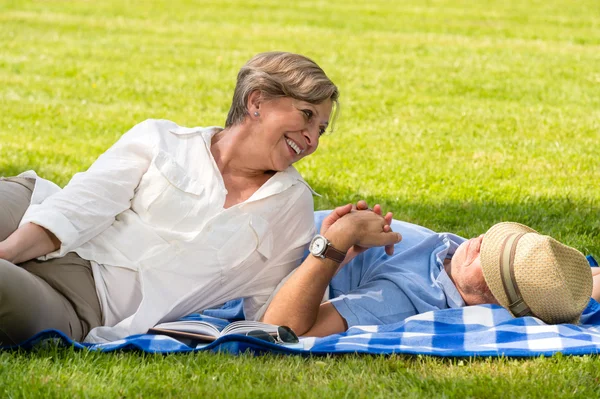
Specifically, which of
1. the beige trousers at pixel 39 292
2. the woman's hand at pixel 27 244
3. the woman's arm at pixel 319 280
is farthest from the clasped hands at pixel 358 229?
the woman's hand at pixel 27 244

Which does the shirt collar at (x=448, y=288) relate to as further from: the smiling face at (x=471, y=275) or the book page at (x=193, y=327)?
the book page at (x=193, y=327)

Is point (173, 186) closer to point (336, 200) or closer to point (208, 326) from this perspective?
point (208, 326)

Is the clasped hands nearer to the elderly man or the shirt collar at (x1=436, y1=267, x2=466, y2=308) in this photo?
the elderly man

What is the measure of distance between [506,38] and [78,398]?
49.5 feet

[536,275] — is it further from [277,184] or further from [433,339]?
[277,184]

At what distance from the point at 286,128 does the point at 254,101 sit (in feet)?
0.72

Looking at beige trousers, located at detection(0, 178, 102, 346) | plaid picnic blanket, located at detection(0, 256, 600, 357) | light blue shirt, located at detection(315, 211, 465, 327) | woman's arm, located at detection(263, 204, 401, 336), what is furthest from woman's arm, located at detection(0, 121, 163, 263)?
light blue shirt, located at detection(315, 211, 465, 327)

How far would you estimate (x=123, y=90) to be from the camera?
11.8m

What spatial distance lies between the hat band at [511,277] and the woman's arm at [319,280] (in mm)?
500

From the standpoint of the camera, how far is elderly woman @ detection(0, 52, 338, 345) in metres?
4.05

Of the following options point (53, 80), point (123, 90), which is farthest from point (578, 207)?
point (53, 80)

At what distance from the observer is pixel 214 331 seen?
13.2 ft

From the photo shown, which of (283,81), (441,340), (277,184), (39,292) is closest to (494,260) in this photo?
(441,340)

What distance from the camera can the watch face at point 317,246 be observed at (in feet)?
13.7
